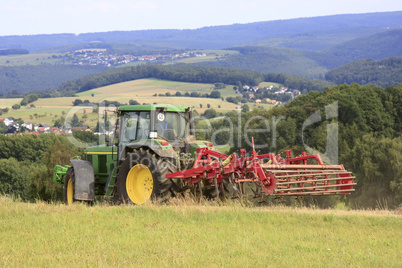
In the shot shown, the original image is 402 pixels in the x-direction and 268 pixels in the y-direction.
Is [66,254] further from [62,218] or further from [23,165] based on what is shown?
[23,165]

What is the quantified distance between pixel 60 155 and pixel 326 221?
133 feet

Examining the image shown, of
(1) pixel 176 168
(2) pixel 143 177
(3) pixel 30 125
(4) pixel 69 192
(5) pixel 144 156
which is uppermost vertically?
(5) pixel 144 156

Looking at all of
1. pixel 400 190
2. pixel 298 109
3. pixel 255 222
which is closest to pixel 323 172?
pixel 255 222

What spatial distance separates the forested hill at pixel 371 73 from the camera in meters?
161

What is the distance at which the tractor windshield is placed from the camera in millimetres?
12391

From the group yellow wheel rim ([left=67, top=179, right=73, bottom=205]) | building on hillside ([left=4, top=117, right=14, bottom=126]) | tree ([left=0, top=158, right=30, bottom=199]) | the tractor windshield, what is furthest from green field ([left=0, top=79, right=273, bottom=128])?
the tractor windshield

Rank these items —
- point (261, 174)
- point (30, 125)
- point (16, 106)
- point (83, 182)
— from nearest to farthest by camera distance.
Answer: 1. point (261, 174)
2. point (83, 182)
3. point (30, 125)
4. point (16, 106)

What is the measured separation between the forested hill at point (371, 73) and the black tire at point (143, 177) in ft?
494

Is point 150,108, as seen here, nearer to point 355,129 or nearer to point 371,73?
point 355,129

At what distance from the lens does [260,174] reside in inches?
409

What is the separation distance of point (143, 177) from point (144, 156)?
688 mm

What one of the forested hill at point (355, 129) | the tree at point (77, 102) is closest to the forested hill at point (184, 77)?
the tree at point (77, 102)

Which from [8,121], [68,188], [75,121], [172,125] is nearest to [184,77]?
[8,121]

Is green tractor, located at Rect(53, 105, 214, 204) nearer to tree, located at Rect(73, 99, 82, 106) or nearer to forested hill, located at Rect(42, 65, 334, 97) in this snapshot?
tree, located at Rect(73, 99, 82, 106)
